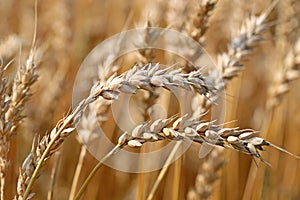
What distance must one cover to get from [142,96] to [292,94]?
1.16 meters

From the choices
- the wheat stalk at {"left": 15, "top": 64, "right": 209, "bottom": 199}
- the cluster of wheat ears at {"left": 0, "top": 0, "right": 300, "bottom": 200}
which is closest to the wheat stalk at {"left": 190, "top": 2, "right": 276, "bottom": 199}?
the cluster of wheat ears at {"left": 0, "top": 0, "right": 300, "bottom": 200}

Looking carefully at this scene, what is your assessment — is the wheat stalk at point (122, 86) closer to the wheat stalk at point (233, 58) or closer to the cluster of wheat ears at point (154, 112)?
the cluster of wheat ears at point (154, 112)

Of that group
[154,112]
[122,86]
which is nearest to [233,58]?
[154,112]

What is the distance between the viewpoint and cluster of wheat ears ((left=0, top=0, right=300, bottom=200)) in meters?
0.58

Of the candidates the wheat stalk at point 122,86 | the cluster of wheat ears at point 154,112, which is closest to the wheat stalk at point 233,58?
the cluster of wheat ears at point 154,112

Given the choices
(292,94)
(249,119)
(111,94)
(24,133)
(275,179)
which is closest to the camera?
(111,94)

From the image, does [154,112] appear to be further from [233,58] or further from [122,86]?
[122,86]

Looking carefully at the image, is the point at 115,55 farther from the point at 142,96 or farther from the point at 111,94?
the point at 111,94

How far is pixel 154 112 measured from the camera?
1045 millimetres

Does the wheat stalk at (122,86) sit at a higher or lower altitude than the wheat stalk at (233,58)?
lower

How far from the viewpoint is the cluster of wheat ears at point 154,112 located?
23.0 inches


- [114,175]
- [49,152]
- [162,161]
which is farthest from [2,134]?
[114,175]

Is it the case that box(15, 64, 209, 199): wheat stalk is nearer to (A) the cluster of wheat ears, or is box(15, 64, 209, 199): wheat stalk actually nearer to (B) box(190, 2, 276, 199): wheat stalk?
(A) the cluster of wheat ears

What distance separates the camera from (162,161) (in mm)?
1284
